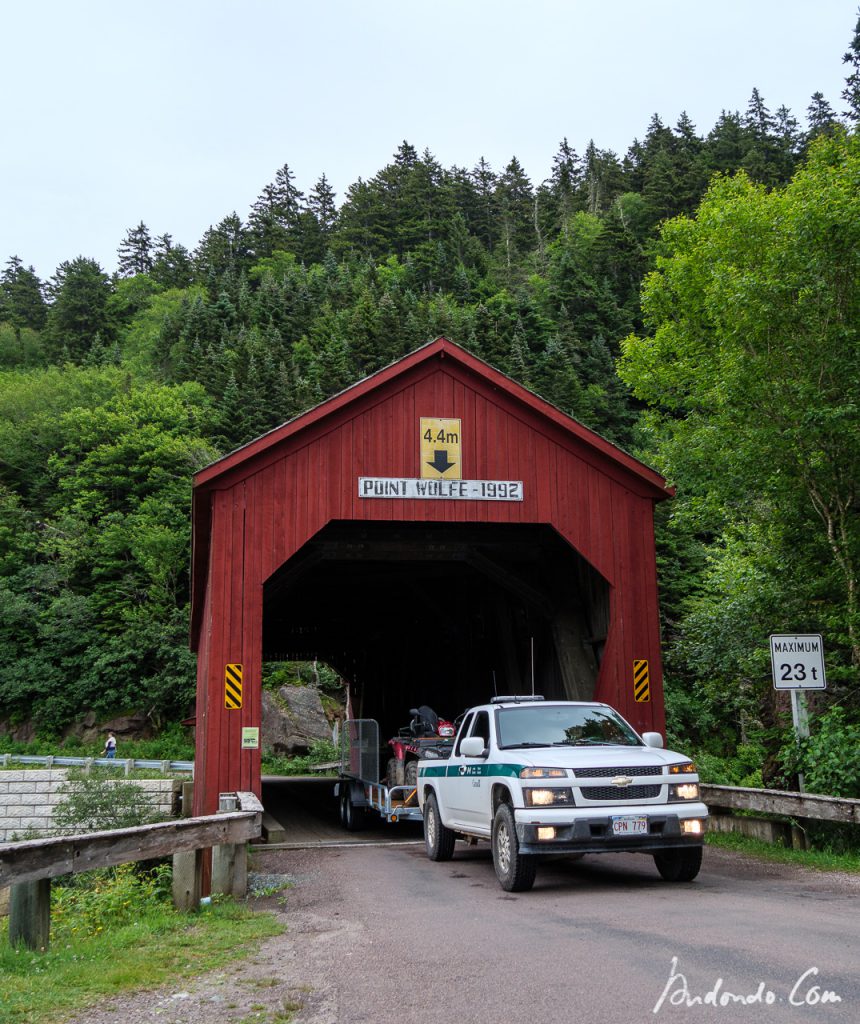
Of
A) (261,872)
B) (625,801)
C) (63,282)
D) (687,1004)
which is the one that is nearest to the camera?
(687,1004)

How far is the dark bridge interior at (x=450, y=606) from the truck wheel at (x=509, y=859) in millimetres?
7880

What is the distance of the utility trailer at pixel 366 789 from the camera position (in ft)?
49.0

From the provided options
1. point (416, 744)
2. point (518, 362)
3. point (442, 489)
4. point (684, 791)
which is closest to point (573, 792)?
point (684, 791)

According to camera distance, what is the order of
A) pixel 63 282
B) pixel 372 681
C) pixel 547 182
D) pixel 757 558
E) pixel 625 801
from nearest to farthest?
1. pixel 625 801
2. pixel 757 558
3. pixel 372 681
4. pixel 63 282
5. pixel 547 182

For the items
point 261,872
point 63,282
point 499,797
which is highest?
point 63,282

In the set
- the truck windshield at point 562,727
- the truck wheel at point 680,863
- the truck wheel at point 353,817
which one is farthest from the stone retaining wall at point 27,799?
the truck wheel at point 680,863

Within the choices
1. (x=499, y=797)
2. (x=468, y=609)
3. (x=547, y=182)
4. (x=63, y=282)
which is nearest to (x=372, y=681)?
(x=468, y=609)

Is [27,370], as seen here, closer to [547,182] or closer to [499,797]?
[547,182]

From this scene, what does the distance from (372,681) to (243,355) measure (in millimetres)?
43620

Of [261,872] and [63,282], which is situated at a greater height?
[63,282]

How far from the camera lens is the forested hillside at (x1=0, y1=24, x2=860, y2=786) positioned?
46.1ft

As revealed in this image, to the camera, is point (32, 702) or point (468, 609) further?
point (32, 702)

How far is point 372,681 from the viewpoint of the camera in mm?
31766

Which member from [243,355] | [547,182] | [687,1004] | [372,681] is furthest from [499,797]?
[547,182]
